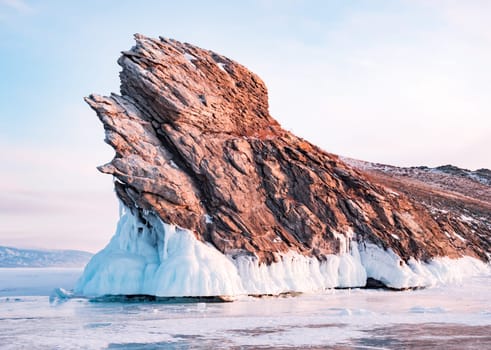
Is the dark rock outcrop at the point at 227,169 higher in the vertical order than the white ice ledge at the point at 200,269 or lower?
higher

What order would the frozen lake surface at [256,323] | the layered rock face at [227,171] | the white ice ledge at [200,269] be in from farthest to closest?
the layered rock face at [227,171], the white ice ledge at [200,269], the frozen lake surface at [256,323]

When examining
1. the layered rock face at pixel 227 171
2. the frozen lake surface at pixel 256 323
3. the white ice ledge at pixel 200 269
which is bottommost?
the frozen lake surface at pixel 256 323

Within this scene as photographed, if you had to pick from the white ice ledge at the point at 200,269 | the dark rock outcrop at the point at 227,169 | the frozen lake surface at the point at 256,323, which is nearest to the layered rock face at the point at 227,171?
the dark rock outcrop at the point at 227,169

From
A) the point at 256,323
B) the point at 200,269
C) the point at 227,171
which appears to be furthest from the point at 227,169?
the point at 256,323

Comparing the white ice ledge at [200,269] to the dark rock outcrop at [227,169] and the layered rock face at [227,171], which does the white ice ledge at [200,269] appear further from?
the dark rock outcrop at [227,169]

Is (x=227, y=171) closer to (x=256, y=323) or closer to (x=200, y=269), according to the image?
(x=200, y=269)

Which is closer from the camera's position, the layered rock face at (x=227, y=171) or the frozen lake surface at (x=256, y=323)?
the frozen lake surface at (x=256, y=323)

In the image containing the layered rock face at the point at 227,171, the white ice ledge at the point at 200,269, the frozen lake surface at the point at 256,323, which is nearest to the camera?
the frozen lake surface at the point at 256,323

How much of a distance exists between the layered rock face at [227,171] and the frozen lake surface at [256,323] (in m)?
5.34

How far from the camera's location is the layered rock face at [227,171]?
34.4 m

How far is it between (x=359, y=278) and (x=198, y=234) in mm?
11276

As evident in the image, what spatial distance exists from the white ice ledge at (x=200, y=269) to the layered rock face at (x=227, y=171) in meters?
0.66

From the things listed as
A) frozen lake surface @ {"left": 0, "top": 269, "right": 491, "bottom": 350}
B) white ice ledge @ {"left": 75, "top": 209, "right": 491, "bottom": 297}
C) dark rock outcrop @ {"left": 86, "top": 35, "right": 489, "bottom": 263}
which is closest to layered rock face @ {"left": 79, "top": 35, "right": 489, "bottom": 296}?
dark rock outcrop @ {"left": 86, "top": 35, "right": 489, "bottom": 263}

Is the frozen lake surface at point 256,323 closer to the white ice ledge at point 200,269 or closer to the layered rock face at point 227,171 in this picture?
the white ice ledge at point 200,269
